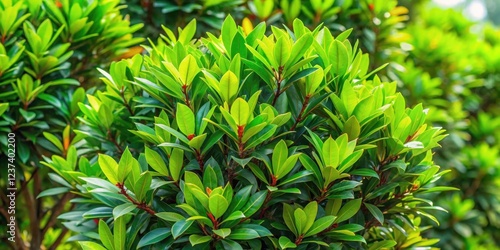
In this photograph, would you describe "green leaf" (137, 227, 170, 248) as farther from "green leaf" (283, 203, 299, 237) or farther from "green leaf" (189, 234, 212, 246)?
"green leaf" (283, 203, 299, 237)

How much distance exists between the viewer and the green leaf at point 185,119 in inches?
67.9

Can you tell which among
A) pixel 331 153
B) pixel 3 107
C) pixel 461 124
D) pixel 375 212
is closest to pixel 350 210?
pixel 375 212

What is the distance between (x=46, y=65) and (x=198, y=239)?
135 centimetres

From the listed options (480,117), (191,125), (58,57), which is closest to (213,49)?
(191,125)

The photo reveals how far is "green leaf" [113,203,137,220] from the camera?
171cm

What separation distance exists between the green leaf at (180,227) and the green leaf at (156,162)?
0.21 m

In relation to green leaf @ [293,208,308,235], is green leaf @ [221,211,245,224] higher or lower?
higher

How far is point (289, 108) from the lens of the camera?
1.93 meters

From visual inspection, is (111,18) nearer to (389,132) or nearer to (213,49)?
(213,49)

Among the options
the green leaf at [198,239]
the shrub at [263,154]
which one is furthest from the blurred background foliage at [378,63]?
the green leaf at [198,239]

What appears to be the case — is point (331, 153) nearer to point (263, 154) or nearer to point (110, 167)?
point (263, 154)

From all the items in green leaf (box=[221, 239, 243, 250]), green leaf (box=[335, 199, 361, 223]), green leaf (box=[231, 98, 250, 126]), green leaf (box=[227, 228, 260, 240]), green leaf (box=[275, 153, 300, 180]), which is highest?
green leaf (box=[231, 98, 250, 126])

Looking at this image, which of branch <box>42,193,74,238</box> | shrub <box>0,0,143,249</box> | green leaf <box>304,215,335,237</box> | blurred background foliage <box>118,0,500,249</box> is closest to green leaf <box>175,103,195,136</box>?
green leaf <box>304,215,335,237</box>

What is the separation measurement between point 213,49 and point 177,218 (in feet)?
2.02
